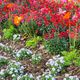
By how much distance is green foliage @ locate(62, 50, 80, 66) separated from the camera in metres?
6.68

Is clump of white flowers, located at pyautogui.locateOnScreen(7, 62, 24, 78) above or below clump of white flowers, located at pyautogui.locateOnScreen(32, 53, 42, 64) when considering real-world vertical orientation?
below

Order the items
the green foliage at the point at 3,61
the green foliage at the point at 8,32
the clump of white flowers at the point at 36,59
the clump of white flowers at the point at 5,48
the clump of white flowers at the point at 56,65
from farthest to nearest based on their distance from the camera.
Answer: the green foliage at the point at 8,32
the clump of white flowers at the point at 5,48
the green foliage at the point at 3,61
the clump of white flowers at the point at 36,59
the clump of white flowers at the point at 56,65

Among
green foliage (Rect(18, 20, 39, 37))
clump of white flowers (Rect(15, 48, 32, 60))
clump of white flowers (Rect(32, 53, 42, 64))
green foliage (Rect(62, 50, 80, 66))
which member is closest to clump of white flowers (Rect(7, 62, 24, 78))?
clump of white flowers (Rect(32, 53, 42, 64))

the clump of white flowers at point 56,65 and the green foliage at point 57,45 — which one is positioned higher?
the green foliage at point 57,45

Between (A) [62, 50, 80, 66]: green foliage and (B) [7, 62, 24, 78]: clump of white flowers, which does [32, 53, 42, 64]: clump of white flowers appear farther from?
(A) [62, 50, 80, 66]: green foliage

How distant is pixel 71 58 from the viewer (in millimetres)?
6820

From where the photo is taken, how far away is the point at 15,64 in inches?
266

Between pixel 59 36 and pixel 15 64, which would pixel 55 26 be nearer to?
pixel 59 36

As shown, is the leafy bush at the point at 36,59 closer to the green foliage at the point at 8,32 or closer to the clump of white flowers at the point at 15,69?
the clump of white flowers at the point at 15,69

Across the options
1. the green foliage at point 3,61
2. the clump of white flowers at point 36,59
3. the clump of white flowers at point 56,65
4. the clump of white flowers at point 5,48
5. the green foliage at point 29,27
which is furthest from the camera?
the green foliage at point 29,27

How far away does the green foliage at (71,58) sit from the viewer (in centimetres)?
668

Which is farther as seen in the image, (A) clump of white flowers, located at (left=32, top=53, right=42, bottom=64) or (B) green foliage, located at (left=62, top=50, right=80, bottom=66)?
(A) clump of white flowers, located at (left=32, top=53, right=42, bottom=64)

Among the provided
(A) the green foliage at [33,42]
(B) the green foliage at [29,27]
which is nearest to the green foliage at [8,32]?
(B) the green foliage at [29,27]

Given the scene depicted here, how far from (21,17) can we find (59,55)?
191 centimetres
